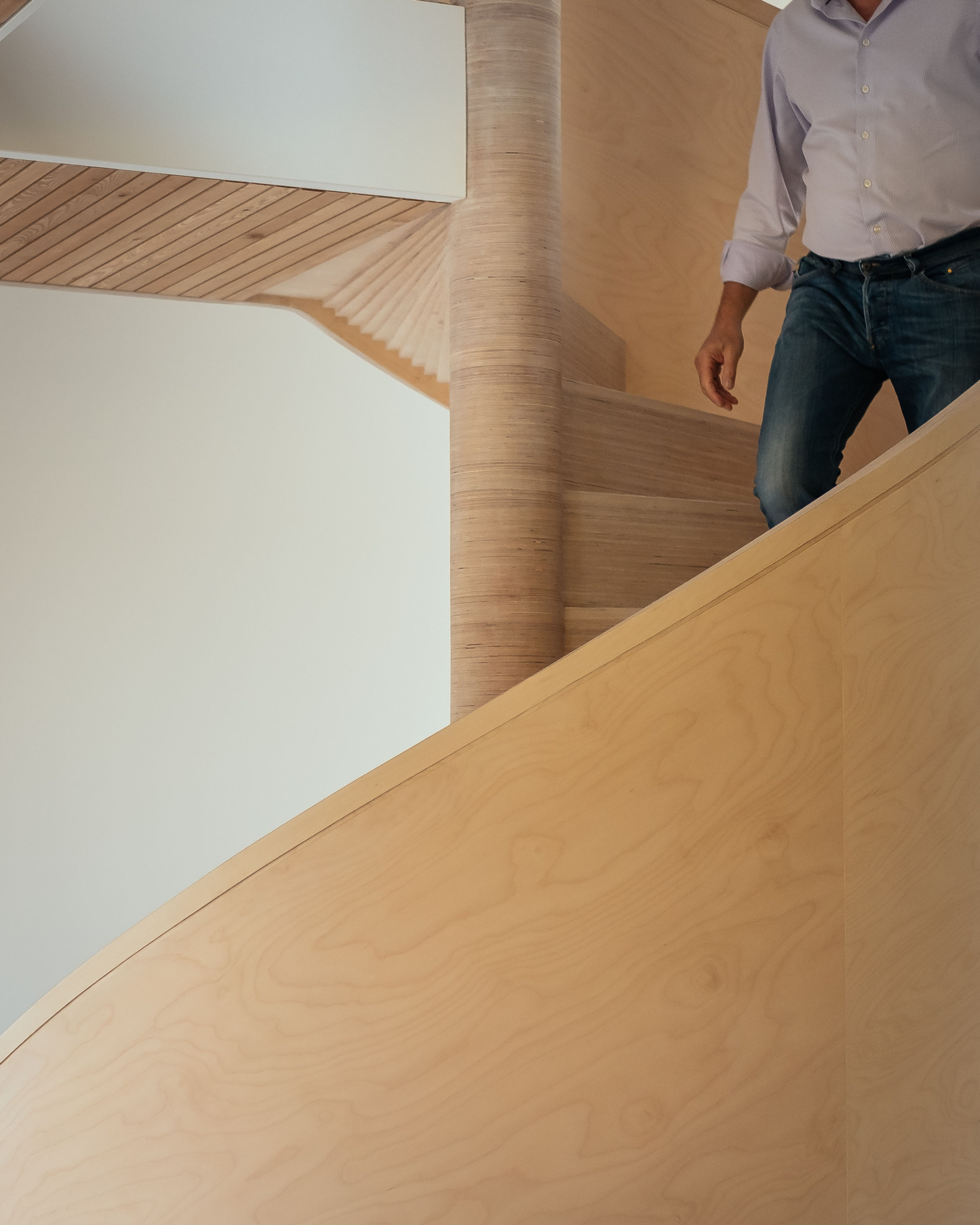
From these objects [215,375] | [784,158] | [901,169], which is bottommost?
[901,169]

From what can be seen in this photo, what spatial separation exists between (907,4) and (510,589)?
1074 mm

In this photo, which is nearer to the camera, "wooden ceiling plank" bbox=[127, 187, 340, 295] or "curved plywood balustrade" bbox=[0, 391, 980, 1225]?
"curved plywood balustrade" bbox=[0, 391, 980, 1225]

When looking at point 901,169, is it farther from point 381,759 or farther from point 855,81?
point 381,759

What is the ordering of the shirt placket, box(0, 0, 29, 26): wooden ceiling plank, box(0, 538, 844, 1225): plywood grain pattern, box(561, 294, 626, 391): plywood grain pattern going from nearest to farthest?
1. box(0, 538, 844, 1225): plywood grain pattern
2. box(0, 0, 29, 26): wooden ceiling plank
3. the shirt placket
4. box(561, 294, 626, 391): plywood grain pattern

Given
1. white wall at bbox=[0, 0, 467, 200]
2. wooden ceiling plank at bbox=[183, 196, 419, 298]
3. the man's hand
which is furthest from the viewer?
wooden ceiling plank at bbox=[183, 196, 419, 298]

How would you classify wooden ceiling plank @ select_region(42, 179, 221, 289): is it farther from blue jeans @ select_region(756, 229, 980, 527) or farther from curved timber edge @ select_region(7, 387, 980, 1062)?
curved timber edge @ select_region(7, 387, 980, 1062)

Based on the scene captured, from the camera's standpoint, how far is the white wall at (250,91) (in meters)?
1.98

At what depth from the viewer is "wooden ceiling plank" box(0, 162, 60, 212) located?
2018mm

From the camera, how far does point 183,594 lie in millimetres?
4906

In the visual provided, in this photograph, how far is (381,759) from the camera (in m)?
5.26

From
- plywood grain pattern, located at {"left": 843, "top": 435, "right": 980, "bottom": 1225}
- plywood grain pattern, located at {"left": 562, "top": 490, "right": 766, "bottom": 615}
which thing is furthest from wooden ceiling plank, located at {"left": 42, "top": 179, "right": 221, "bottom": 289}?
plywood grain pattern, located at {"left": 843, "top": 435, "right": 980, "bottom": 1225}

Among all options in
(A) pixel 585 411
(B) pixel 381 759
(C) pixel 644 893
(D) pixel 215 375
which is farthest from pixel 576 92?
(B) pixel 381 759

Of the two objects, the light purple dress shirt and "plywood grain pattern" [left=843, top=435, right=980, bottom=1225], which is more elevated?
the light purple dress shirt

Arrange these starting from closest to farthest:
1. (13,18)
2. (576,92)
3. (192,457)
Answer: (13,18), (576,92), (192,457)
